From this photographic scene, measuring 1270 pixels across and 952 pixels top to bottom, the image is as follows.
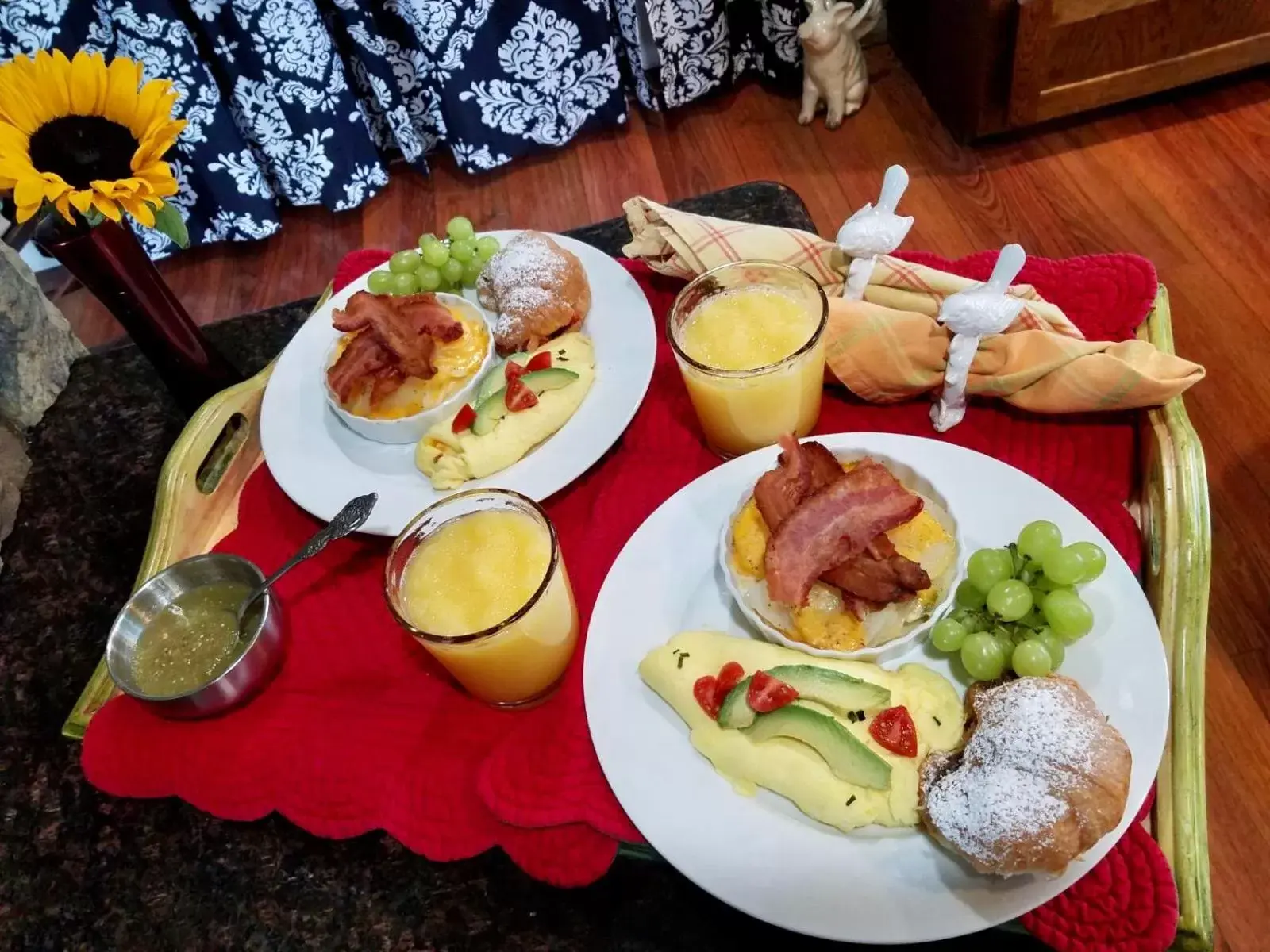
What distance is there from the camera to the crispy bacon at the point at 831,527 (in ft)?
3.91

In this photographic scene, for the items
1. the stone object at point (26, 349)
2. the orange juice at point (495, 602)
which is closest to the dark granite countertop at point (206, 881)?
the orange juice at point (495, 602)

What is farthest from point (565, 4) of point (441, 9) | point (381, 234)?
point (381, 234)

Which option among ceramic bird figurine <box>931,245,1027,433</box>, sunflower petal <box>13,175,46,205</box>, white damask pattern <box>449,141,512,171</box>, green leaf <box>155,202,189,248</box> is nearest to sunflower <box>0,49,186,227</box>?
sunflower petal <box>13,175,46,205</box>

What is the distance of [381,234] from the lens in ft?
10.6

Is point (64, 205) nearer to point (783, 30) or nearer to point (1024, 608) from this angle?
point (1024, 608)

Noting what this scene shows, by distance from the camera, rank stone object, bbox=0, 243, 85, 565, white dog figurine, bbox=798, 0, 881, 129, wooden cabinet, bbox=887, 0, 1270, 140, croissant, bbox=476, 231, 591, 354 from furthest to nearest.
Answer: white dog figurine, bbox=798, 0, 881, 129
wooden cabinet, bbox=887, 0, 1270, 140
stone object, bbox=0, 243, 85, 565
croissant, bbox=476, 231, 591, 354

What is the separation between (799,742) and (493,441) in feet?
2.35

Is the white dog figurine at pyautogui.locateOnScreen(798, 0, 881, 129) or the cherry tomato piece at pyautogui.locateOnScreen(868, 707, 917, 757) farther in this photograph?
the white dog figurine at pyautogui.locateOnScreen(798, 0, 881, 129)

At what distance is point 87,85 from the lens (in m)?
1.42

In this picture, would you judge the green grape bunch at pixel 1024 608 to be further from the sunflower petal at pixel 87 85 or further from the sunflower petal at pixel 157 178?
the sunflower petal at pixel 87 85

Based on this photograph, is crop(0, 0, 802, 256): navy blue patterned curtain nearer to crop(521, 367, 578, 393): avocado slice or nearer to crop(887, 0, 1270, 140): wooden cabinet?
crop(887, 0, 1270, 140): wooden cabinet

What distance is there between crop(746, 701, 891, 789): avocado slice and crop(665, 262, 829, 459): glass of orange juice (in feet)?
1.65

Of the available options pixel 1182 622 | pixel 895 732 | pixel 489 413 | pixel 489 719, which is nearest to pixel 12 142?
pixel 489 413

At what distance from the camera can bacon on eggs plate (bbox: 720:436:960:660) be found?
1192 mm
